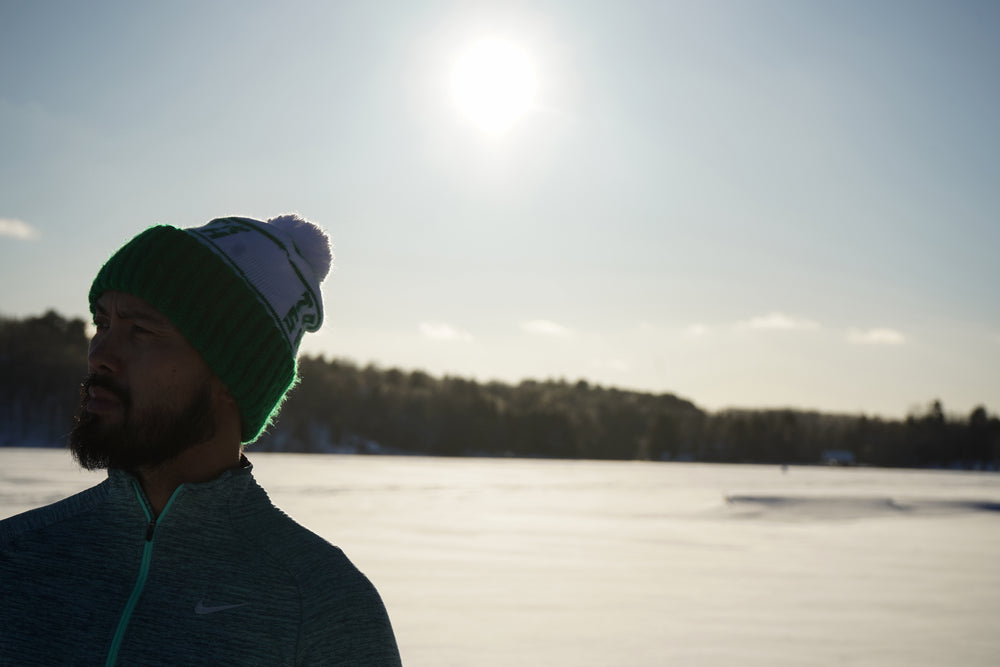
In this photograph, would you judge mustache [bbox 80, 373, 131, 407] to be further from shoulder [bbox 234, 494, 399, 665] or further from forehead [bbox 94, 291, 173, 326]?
shoulder [bbox 234, 494, 399, 665]

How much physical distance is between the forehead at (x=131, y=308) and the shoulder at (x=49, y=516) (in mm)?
343

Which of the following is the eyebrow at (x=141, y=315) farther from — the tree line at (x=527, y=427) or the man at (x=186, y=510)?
the tree line at (x=527, y=427)

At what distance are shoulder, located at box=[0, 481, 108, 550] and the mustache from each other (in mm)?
172

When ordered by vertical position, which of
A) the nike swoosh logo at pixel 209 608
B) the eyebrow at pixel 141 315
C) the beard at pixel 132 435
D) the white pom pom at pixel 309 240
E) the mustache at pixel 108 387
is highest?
the white pom pom at pixel 309 240

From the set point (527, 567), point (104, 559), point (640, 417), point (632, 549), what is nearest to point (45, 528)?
point (104, 559)

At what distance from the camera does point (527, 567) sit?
12258 mm

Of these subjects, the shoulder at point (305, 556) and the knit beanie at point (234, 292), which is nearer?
the shoulder at point (305, 556)

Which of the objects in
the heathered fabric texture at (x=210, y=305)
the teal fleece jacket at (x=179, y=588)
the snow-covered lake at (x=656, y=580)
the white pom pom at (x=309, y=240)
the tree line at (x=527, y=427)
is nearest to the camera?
the teal fleece jacket at (x=179, y=588)

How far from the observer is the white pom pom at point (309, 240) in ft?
6.71

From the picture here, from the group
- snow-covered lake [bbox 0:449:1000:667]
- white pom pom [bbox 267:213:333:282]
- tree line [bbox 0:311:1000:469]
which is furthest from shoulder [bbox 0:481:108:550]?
tree line [bbox 0:311:1000:469]

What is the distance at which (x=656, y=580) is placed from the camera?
11367 millimetres

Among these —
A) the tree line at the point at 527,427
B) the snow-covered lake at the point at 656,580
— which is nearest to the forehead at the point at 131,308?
the snow-covered lake at the point at 656,580

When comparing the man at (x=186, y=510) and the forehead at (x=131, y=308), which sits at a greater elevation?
the forehead at (x=131, y=308)

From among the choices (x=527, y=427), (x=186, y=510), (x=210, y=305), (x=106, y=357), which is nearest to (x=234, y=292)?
(x=210, y=305)
